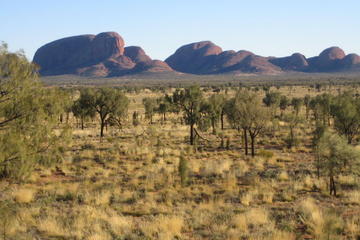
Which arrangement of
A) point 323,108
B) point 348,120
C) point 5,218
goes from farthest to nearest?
point 323,108 < point 348,120 < point 5,218

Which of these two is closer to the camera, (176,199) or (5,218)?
(5,218)

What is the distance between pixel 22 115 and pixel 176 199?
287 inches

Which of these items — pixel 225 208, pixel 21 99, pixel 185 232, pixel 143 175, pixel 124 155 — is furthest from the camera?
pixel 124 155

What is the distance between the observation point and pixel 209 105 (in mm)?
34719

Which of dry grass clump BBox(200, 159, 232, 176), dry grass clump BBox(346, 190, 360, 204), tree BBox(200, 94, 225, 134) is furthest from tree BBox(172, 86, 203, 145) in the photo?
dry grass clump BBox(346, 190, 360, 204)

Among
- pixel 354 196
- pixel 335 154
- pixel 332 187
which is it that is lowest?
pixel 354 196

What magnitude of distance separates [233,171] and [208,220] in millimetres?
7832

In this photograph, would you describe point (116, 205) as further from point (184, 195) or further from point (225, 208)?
point (225, 208)

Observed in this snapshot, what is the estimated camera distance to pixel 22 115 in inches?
384

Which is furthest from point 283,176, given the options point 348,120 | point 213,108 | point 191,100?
point 213,108

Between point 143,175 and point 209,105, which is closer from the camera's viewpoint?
point 143,175

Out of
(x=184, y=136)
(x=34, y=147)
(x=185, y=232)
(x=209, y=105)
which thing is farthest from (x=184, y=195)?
(x=209, y=105)

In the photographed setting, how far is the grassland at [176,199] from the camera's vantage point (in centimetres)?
1074

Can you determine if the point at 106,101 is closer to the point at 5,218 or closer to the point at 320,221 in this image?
the point at 5,218
